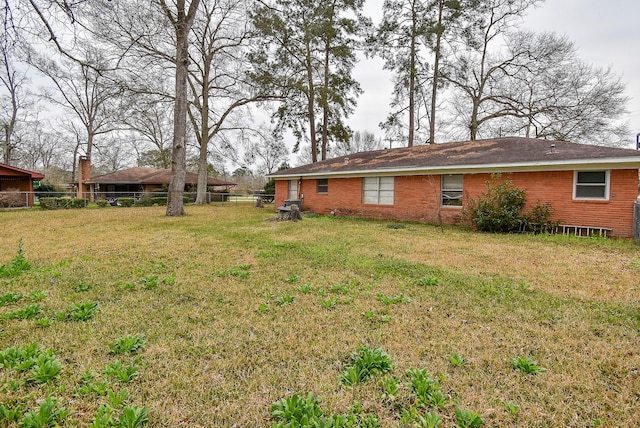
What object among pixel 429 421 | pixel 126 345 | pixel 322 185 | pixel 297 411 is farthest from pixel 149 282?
pixel 322 185

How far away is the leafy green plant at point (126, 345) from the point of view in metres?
2.53

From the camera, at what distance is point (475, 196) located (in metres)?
10.9

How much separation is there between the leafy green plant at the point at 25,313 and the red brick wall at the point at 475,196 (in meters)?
9.84

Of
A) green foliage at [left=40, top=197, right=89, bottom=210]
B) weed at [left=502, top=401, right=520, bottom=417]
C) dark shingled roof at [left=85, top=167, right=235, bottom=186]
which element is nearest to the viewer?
weed at [left=502, top=401, right=520, bottom=417]

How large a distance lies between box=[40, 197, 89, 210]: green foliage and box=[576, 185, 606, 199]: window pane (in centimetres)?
2493

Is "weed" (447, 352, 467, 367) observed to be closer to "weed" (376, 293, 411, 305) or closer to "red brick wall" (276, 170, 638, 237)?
Answer: "weed" (376, 293, 411, 305)

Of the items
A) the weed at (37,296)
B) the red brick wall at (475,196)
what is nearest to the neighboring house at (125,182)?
the red brick wall at (475,196)

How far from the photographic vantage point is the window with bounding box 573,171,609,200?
869cm

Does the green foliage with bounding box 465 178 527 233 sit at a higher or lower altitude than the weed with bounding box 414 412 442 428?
higher

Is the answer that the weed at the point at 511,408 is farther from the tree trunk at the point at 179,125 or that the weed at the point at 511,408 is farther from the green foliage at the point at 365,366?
the tree trunk at the point at 179,125

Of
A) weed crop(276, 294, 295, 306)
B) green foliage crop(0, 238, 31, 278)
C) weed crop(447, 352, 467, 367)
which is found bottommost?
weed crop(447, 352, 467, 367)

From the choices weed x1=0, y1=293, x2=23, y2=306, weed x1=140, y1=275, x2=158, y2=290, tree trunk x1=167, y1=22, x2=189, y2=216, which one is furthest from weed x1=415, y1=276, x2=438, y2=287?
tree trunk x1=167, y1=22, x2=189, y2=216

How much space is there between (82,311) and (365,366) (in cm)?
309

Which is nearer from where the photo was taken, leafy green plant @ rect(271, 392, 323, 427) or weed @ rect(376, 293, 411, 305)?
leafy green plant @ rect(271, 392, 323, 427)
